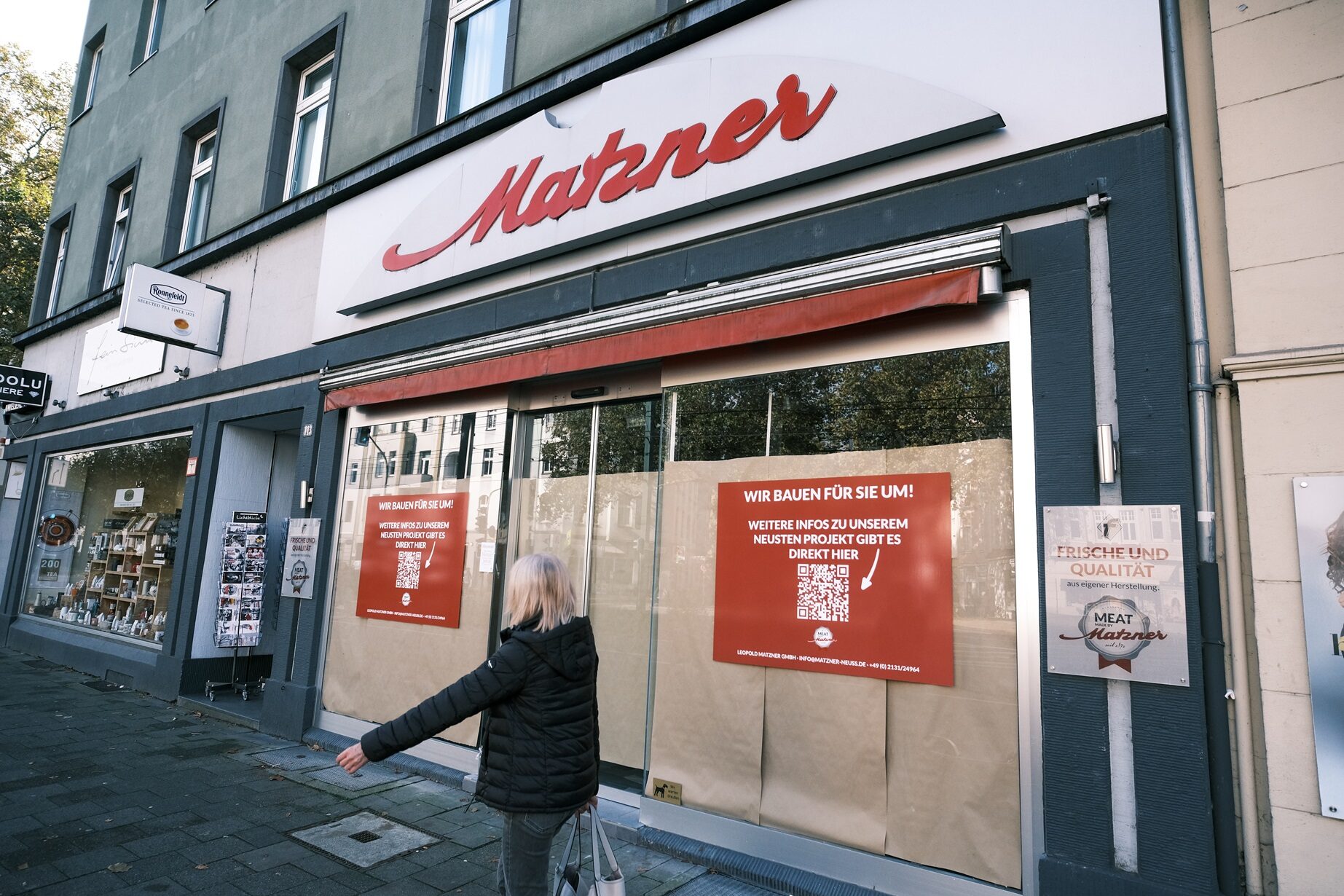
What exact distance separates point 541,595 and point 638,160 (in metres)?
3.61

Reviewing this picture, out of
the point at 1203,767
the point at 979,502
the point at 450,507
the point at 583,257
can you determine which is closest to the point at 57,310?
the point at 450,507

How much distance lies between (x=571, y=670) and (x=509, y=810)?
0.54m

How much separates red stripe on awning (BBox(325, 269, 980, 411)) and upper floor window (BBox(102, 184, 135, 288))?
364 inches

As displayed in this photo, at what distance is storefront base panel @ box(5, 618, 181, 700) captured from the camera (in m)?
8.91

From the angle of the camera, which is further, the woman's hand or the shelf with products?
the shelf with products

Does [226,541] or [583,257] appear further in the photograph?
[226,541]

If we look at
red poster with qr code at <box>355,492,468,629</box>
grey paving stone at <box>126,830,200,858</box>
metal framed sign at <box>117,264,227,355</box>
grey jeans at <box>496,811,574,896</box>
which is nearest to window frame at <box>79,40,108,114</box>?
metal framed sign at <box>117,264,227,355</box>

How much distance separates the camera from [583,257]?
5.93 meters

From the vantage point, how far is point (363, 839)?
4.71 meters

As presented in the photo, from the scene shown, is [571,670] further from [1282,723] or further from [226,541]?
[226,541]

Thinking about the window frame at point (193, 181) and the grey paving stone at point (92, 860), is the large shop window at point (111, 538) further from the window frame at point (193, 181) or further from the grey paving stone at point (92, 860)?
the grey paving stone at point (92, 860)

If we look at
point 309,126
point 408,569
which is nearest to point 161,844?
point 408,569

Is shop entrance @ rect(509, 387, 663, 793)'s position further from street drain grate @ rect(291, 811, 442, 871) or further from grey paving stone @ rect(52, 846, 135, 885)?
grey paving stone @ rect(52, 846, 135, 885)

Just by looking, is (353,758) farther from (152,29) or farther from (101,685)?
(152,29)
